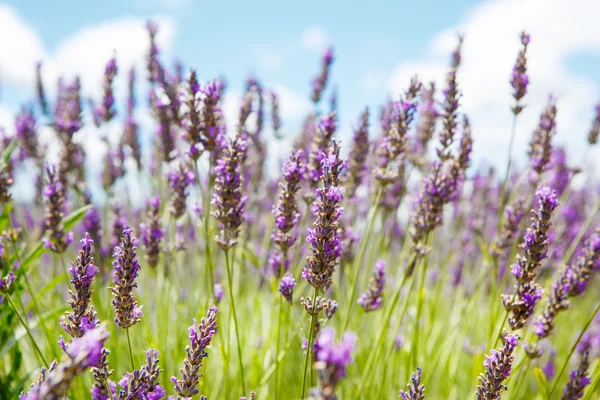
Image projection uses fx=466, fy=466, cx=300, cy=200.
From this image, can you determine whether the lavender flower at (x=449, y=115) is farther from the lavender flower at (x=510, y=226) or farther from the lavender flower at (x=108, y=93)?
the lavender flower at (x=108, y=93)

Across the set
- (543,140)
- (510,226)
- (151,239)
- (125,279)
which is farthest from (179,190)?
(543,140)

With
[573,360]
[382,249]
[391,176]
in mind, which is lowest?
[573,360]

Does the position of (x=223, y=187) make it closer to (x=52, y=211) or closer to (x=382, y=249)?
(x=52, y=211)

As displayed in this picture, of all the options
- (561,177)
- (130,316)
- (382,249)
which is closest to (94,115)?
(382,249)

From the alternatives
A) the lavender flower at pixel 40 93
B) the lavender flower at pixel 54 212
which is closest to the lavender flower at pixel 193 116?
the lavender flower at pixel 54 212

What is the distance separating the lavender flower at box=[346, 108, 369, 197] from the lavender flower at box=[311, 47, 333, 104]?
85 cm

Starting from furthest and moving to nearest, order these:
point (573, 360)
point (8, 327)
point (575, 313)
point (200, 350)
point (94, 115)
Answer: point (575, 313) → point (573, 360) → point (94, 115) → point (8, 327) → point (200, 350)

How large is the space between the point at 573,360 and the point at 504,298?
11.5 ft

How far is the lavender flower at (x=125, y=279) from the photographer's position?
1308 mm

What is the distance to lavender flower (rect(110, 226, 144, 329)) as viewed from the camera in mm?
1308

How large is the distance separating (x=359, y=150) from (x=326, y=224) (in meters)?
1.26

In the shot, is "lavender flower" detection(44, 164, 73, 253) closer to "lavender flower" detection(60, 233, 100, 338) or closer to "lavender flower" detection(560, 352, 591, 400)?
"lavender flower" detection(60, 233, 100, 338)

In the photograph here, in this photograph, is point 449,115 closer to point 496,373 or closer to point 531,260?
point 531,260

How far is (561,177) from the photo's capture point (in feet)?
12.5
